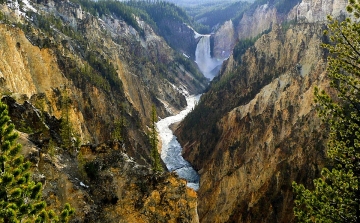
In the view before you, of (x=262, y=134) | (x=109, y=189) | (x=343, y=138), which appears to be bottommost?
(x=262, y=134)

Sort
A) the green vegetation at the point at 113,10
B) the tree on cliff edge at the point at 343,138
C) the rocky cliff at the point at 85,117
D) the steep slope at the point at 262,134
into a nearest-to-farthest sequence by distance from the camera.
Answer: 1. the tree on cliff edge at the point at 343,138
2. the rocky cliff at the point at 85,117
3. the steep slope at the point at 262,134
4. the green vegetation at the point at 113,10

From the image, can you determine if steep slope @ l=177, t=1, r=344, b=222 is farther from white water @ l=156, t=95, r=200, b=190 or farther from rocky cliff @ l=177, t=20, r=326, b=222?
white water @ l=156, t=95, r=200, b=190

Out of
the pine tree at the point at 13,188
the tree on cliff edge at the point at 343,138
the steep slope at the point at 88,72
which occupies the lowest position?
the steep slope at the point at 88,72

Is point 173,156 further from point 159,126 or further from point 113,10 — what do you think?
point 113,10

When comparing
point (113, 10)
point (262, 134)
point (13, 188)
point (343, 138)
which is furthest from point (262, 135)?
point (113, 10)

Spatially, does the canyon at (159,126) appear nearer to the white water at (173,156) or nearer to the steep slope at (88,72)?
the steep slope at (88,72)

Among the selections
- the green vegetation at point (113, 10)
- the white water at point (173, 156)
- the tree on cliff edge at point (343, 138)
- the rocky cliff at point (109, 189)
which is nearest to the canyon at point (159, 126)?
the rocky cliff at point (109, 189)

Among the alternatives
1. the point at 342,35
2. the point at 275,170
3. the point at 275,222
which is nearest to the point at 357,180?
the point at 342,35

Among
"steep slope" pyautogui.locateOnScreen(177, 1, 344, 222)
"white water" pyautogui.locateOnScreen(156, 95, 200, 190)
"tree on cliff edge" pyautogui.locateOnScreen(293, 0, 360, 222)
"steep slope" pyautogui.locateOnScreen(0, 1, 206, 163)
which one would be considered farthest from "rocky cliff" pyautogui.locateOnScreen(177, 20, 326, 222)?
"tree on cliff edge" pyautogui.locateOnScreen(293, 0, 360, 222)
